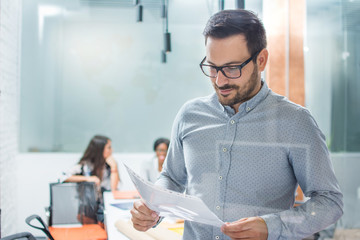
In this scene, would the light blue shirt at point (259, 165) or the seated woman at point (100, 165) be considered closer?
the light blue shirt at point (259, 165)

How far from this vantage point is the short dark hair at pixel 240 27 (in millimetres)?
1120

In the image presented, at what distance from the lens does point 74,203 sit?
3.30m

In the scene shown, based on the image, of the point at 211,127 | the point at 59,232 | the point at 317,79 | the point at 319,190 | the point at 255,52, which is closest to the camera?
the point at 319,190

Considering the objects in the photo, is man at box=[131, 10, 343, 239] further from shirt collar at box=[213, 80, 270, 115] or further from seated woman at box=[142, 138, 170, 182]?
seated woman at box=[142, 138, 170, 182]

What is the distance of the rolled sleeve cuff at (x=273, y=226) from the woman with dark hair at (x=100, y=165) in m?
3.28

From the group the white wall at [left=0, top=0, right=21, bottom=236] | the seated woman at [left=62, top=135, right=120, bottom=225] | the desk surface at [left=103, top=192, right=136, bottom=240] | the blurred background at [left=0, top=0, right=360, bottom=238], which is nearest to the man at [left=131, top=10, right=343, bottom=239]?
the blurred background at [left=0, top=0, right=360, bottom=238]

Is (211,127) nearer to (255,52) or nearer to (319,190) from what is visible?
(255,52)

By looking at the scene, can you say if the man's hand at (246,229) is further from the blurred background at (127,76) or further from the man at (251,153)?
the blurred background at (127,76)

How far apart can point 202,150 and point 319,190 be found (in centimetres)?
38

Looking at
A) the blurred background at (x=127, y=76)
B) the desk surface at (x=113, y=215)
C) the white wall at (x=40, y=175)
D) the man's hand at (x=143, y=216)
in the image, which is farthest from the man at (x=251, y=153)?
the white wall at (x=40, y=175)

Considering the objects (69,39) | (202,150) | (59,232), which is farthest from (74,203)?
(202,150)

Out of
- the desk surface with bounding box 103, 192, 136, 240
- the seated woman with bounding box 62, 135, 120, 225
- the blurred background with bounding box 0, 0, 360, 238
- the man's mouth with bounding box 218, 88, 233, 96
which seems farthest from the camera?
the seated woman with bounding box 62, 135, 120, 225

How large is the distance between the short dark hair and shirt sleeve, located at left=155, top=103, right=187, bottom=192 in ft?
1.07

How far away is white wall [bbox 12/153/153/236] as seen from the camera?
4160mm
